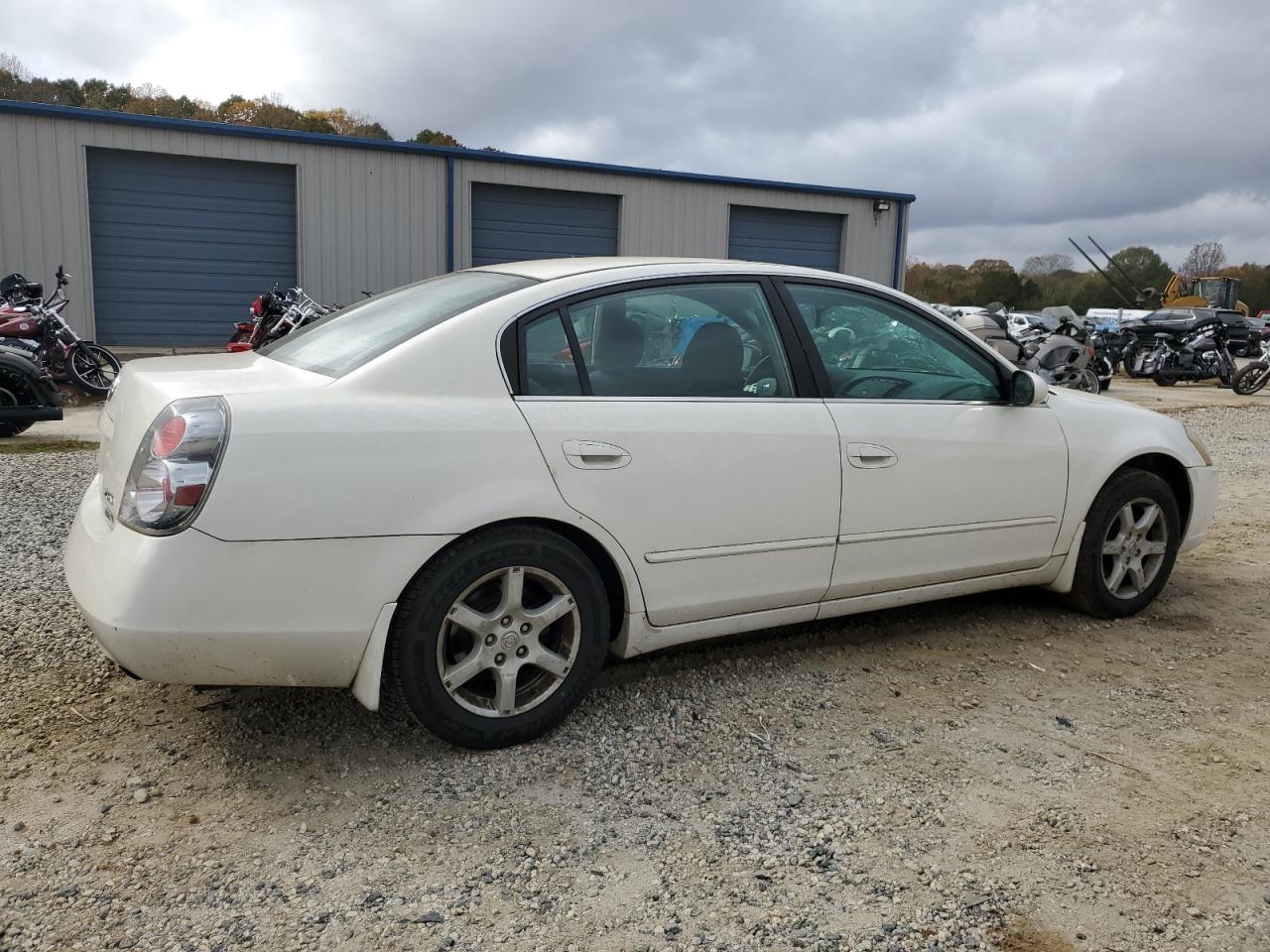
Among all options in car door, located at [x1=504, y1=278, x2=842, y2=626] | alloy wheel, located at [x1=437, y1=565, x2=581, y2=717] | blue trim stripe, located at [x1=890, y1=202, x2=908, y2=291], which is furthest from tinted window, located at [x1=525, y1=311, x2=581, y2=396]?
blue trim stripe, located at [x1=890, y1=202, x2=908, y2=291]

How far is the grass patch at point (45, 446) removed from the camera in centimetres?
812

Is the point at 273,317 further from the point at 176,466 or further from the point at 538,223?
the point at 176,466

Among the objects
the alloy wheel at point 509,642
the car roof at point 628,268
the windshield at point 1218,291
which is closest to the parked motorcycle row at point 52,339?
the car roof at point 628,268

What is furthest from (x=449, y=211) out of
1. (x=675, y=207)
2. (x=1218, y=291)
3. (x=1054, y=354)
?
(x=1218, y=291)

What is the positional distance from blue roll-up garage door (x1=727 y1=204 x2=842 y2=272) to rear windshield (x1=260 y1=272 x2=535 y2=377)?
14.7 metres

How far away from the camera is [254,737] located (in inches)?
124

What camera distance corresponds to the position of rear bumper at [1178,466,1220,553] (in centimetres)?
457

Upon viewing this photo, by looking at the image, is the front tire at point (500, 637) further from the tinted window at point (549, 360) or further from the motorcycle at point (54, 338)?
the motorcycle at point (54, 338)

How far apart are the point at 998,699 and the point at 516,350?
2.00 m


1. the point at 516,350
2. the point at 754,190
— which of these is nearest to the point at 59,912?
the point at 516,350

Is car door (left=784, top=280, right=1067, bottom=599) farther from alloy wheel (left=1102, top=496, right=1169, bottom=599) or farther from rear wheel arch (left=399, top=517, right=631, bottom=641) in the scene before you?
rear wheel arch (left=399, top=517, right=631, bottom=641)

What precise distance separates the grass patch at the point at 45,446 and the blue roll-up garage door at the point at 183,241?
6.33 metres

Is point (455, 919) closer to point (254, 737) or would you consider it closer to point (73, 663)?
point (254, 737)

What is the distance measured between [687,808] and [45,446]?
24.3 feet
